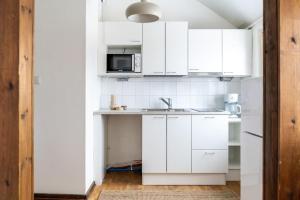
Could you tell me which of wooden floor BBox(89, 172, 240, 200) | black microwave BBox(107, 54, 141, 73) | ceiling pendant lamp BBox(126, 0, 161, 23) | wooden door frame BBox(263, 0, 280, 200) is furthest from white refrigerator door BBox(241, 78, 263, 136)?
black microwave BBox(107, 54, 141, 73)

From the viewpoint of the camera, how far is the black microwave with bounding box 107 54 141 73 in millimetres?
3207

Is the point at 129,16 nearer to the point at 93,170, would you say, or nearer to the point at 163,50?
the point at 163,50

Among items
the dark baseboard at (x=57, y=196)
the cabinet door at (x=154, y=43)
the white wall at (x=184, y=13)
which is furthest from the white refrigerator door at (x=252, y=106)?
the white wall at (x=184, y=13)

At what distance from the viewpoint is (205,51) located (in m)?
3.25

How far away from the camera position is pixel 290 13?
106cm

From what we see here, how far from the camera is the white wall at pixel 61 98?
97.8 inches

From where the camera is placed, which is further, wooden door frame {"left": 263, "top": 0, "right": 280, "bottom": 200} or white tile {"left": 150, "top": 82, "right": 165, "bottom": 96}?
white tile {"left": 150, "top": 82, "right": 165, "bottom": 96}

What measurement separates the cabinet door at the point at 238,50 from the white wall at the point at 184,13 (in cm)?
41

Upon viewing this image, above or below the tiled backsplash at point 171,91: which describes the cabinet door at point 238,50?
above

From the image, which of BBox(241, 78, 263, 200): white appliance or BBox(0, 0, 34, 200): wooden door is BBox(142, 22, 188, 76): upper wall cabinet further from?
BBox(0, 0, 34, 200): wooden door

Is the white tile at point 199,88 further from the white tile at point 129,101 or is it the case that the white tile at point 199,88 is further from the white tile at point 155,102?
the white tile at point 129,101

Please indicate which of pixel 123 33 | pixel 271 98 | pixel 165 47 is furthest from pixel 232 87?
pixel 271 98

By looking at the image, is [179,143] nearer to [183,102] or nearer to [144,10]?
[183,102]

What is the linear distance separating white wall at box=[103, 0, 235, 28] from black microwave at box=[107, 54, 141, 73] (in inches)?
29.4
